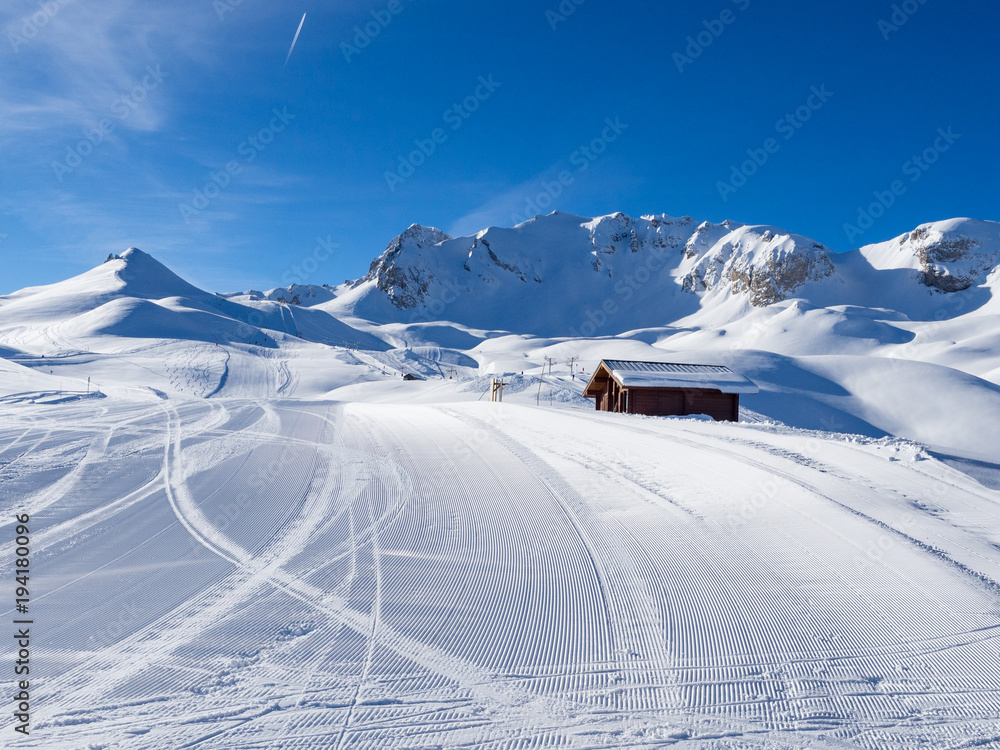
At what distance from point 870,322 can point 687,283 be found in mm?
84006

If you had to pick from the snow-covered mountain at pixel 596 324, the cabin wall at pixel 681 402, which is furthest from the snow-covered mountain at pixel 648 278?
the cabin wall at pixel 681 402

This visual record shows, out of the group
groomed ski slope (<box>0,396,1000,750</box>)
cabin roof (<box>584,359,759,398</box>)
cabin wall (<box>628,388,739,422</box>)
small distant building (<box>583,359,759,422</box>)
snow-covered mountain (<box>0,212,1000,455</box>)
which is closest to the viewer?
groomed ski slope (<box>0,396,1000,750</box>)

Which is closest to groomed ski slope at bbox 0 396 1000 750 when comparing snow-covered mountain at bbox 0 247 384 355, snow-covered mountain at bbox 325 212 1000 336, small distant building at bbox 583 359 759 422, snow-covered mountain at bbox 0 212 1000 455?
snow-covered mountain at bbox 0 212 1000 455

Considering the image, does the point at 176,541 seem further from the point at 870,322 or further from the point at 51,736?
the point at 870,322

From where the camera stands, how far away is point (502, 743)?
3.03 metres

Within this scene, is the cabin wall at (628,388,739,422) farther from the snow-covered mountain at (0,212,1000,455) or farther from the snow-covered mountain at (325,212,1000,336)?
the snow-covered mountain at (325,212,1000,336)

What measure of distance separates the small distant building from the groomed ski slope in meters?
15.7

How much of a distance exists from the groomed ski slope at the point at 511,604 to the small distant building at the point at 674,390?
15.7 meters

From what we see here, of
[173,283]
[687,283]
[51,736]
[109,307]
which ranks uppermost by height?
[687,283]

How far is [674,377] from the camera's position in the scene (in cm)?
2578

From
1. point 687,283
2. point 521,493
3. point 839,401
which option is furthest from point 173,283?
point 687,283

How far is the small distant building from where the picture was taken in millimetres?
25391

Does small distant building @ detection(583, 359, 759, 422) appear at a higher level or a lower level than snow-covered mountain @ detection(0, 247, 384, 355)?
lower

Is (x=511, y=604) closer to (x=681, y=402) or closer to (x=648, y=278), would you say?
(x=681, y=402)
